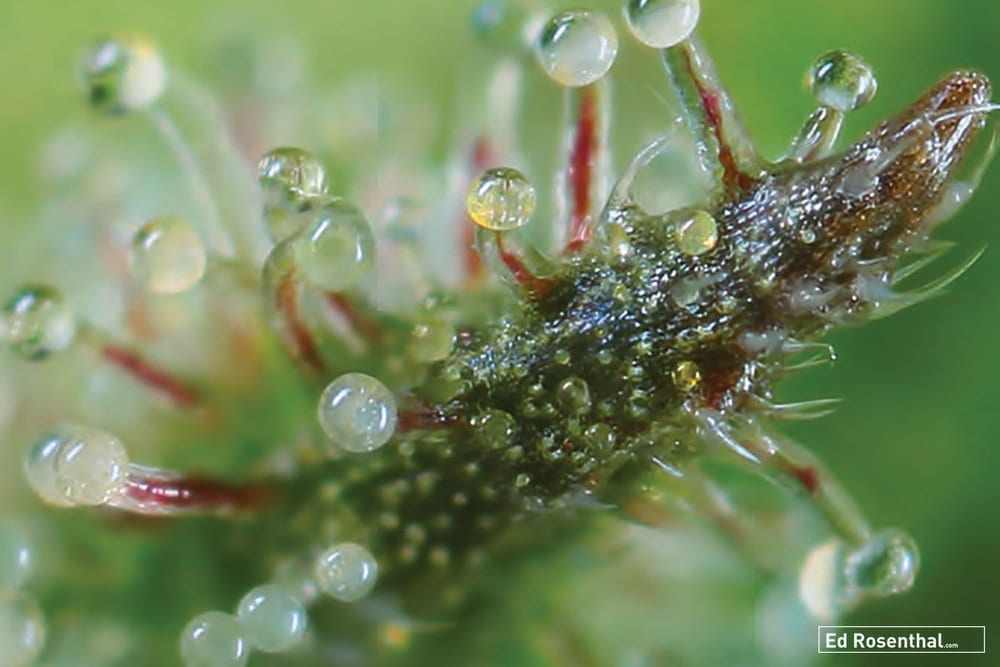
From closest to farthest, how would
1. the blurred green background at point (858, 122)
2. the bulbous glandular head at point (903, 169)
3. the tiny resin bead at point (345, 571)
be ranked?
the bulbous glandular head at point (903, 169) < the tiny resin bead at point (345, 571) < the blurred green background at point (858, 122)

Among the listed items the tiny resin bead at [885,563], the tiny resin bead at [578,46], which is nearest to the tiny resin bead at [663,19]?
the tiny resin bead at [578,46]

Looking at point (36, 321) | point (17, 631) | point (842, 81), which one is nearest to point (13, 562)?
point (17, 631)

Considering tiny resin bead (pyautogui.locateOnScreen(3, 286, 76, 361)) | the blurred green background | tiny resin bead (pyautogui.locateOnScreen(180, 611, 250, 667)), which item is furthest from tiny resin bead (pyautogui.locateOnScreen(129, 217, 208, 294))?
the blurred green background

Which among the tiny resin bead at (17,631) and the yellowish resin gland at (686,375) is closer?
the yellowish resin gland at (686,375)

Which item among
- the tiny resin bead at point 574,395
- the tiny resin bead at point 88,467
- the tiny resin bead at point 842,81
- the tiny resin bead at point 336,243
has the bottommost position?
the tiny resin bead at point 88,467

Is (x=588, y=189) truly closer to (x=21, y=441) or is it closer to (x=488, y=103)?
(x=488, y=103)

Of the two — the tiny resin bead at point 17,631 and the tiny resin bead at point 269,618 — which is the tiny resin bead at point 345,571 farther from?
the tiny resin bead at point 17,631

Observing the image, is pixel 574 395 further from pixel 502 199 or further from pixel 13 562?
pixel 13 562
